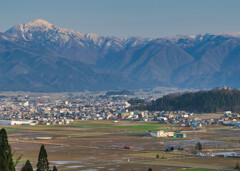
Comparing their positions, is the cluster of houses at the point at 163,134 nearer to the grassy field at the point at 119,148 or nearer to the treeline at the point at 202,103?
the grassy field at the point at 119,148

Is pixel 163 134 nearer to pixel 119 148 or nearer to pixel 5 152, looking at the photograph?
pixel 119 148

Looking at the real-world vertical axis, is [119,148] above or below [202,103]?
below

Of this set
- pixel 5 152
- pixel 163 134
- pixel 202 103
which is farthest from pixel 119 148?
pixel 202 103

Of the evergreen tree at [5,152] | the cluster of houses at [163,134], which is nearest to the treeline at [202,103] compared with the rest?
the cluster of houses at [163,134]

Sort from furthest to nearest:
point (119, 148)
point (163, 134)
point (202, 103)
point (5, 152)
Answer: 1. point (202, 103)
2. point (163, 134)
3. point (119, 148)
4. point (5, 152)

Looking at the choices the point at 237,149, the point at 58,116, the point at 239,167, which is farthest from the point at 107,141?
the point at 58,116

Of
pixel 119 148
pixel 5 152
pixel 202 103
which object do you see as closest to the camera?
pixel 5 152

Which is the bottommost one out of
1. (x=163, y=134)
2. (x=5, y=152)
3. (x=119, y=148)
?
(x=5, y=152)
